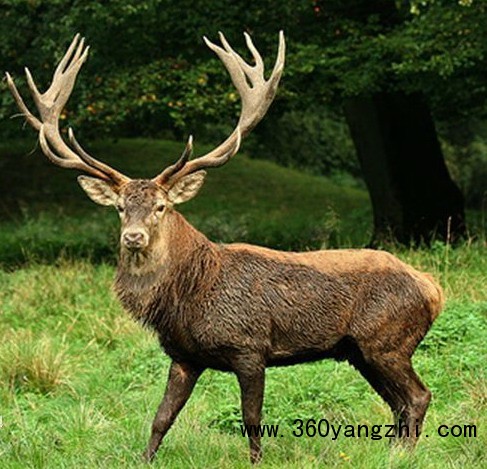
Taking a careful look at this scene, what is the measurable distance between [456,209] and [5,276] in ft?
19.8

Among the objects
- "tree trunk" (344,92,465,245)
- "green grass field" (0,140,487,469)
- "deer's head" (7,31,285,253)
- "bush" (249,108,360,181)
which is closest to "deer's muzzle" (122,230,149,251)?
"deer's head" (7,31,285,253)

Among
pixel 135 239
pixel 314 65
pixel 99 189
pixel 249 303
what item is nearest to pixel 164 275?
pixel 135 239

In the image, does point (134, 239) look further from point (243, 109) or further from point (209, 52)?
point (209, 52)

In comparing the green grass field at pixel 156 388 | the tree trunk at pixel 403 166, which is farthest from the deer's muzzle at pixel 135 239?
the tree trunk at pixel 403 166

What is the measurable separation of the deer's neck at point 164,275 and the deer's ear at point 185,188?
10 cm

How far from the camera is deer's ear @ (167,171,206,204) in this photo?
261 inches

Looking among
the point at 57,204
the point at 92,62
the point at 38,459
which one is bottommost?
the point at 57,204

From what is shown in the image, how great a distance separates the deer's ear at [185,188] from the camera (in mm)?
6629

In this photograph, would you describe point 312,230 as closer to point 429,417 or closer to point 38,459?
point 429,417

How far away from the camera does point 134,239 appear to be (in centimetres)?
624

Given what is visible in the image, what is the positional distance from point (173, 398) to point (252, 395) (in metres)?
0.47

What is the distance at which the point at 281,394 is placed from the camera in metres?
8.03

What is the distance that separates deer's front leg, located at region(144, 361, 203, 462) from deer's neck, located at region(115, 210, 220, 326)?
12.3 inches

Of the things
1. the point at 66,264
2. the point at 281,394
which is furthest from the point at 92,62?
the point at 281,394
